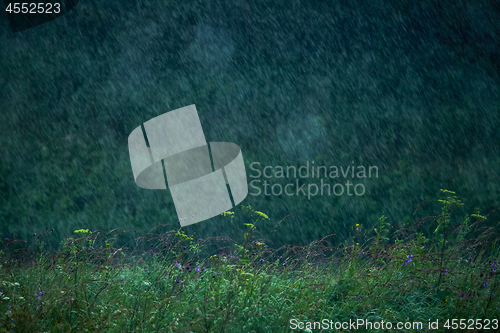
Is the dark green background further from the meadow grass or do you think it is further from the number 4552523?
the meadow grass

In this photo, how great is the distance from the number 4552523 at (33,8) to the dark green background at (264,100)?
0.35 m

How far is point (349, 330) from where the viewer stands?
6.42 feet

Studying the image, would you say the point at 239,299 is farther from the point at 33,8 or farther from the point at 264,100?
the point at 33,8

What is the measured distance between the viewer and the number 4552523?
636 centimetres

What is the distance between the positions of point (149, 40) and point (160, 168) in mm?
2553

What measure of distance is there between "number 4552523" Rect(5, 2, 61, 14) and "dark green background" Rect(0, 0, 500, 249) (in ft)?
1.16

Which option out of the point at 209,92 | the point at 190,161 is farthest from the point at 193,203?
the point at 209,92

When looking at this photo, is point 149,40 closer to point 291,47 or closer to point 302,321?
point 291,47

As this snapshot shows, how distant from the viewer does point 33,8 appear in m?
6.56

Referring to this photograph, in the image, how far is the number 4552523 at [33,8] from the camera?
20.9ft

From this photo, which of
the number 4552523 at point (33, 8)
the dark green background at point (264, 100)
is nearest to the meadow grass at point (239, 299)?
the dark green background at point (264, 100)

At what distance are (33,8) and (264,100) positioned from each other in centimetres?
475

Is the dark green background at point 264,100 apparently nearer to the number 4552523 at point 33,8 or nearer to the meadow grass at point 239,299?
the number 4552523 at point 33,8

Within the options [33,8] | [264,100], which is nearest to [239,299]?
[264,100]
